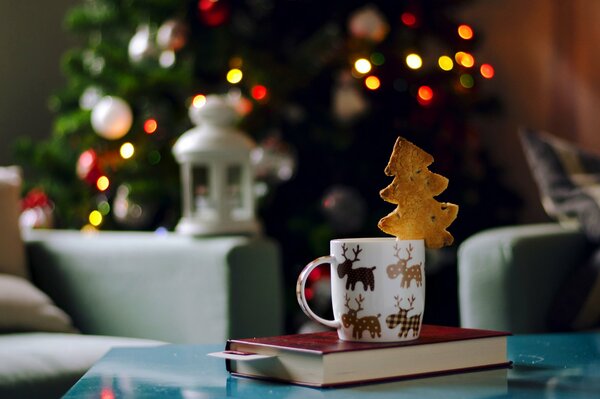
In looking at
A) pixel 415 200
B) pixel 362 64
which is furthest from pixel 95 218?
pixel 415 200

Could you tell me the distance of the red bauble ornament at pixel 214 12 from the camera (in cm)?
298

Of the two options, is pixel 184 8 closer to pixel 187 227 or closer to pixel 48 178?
pixel 48 178

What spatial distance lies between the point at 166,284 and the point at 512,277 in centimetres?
63

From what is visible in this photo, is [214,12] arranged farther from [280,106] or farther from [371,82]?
[371,82]

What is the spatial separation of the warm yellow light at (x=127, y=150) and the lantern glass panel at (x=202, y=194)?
79 cm

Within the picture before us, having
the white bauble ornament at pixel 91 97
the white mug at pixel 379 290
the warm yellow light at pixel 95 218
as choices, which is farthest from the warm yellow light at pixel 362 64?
the white mug at pixel 379 290

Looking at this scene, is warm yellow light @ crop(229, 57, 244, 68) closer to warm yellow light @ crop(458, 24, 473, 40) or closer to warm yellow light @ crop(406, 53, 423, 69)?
warm yellow light @ crop(406, 53, 423, 69)

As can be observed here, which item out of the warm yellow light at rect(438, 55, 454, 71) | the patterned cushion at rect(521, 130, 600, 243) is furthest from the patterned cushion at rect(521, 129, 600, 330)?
the warm yellow light at rect(438, 55, 454, 71)

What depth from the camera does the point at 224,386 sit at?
34.5 inches

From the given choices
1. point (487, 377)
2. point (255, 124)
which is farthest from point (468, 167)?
point (487, 377)

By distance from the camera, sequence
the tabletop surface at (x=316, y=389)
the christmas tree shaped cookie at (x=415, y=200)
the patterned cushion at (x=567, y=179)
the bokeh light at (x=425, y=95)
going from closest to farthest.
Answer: the tabletop surface at (x=316, y=389), the christmas tree shaped cookie at (x=415, y=200), the patterned cushion at (x=567, y=179), the bokeh light at (x=425, y=95)

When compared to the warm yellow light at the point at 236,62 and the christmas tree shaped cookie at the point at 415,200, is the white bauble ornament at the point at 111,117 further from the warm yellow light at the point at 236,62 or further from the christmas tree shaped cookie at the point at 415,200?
the christmas tree shaped cookie at the point at 415,200

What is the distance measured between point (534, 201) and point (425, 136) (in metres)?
0.51

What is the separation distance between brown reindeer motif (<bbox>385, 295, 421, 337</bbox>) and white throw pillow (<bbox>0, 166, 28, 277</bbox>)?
1.25 metres
